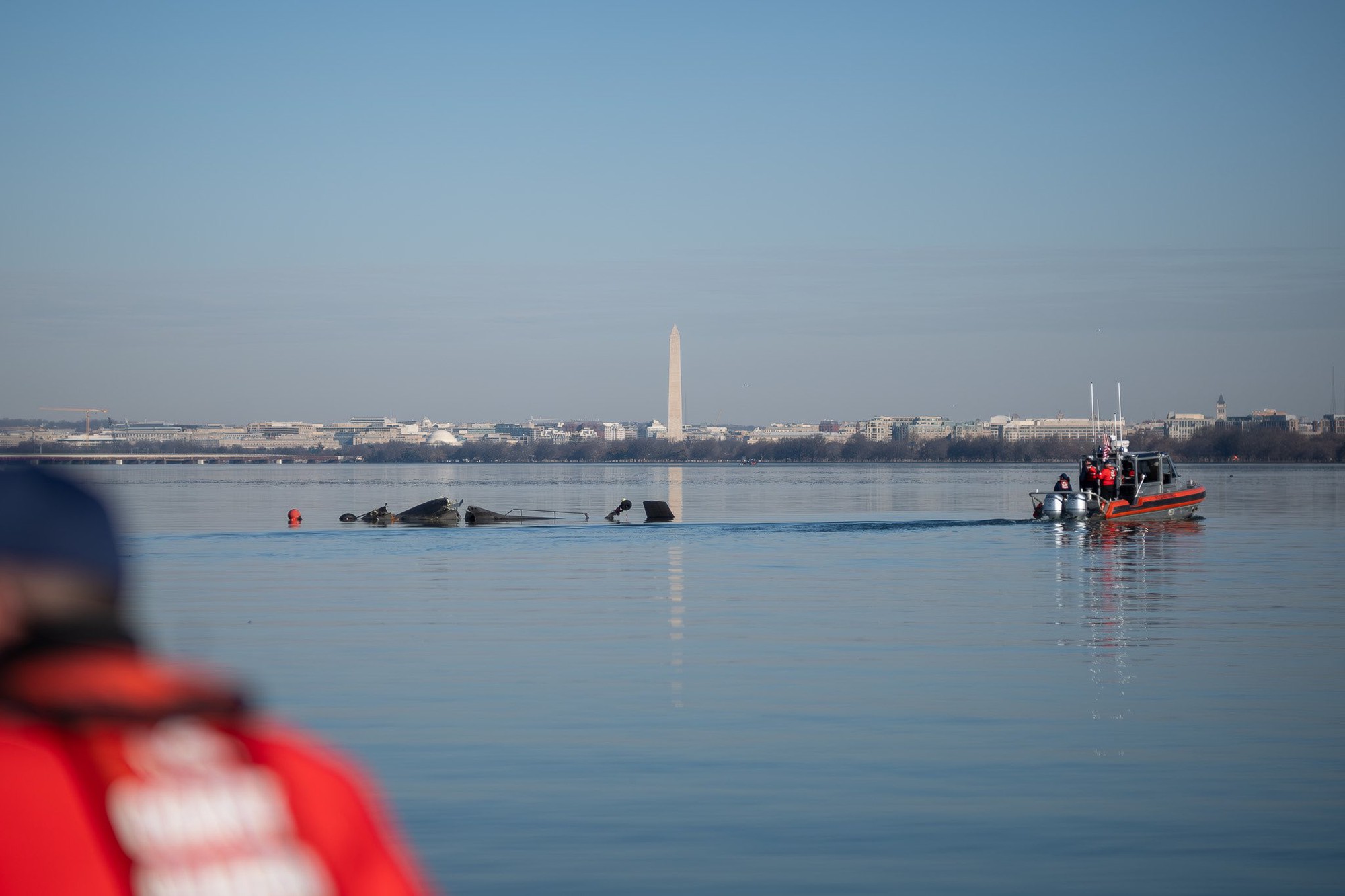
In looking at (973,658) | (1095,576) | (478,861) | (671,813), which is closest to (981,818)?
(671,813)

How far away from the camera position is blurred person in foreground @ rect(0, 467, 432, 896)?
1687 millimetres

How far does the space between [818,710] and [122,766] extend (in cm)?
1297

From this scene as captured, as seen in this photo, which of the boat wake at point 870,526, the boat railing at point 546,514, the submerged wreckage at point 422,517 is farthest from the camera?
the boat railing at point 546,514

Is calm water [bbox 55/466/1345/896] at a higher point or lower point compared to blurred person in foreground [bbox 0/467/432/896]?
lower

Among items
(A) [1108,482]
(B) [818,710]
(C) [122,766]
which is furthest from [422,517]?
(C) [122,766]

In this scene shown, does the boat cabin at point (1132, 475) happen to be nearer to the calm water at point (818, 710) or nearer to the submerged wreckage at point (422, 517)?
the calm water at point (818, 710)

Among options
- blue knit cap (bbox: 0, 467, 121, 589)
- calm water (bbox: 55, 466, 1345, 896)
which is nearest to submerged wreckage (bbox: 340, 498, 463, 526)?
calm water (bbox: 55, 466, 1345, 896)

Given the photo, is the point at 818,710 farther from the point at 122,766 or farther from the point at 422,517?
the point at 422,517

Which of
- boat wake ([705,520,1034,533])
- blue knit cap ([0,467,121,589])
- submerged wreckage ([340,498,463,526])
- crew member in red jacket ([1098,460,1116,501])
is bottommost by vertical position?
boat wake ([705,520,1034,533])

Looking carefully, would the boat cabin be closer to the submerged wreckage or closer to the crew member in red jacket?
the crew member in red jacket

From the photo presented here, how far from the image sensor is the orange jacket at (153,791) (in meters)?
1.68

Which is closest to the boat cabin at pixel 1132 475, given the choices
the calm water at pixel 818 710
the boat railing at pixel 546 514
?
the calm water at pixel 818 710

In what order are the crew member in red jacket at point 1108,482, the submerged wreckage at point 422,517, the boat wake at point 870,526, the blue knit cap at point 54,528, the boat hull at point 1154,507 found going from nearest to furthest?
the blue knit cap at point 54,528
the boat wake at point 870,526
the boat hull at point 1154,507
the crew member in red jacket at point 1108,482
the submerged wreckage at point 422,517

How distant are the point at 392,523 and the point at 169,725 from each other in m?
56.3
